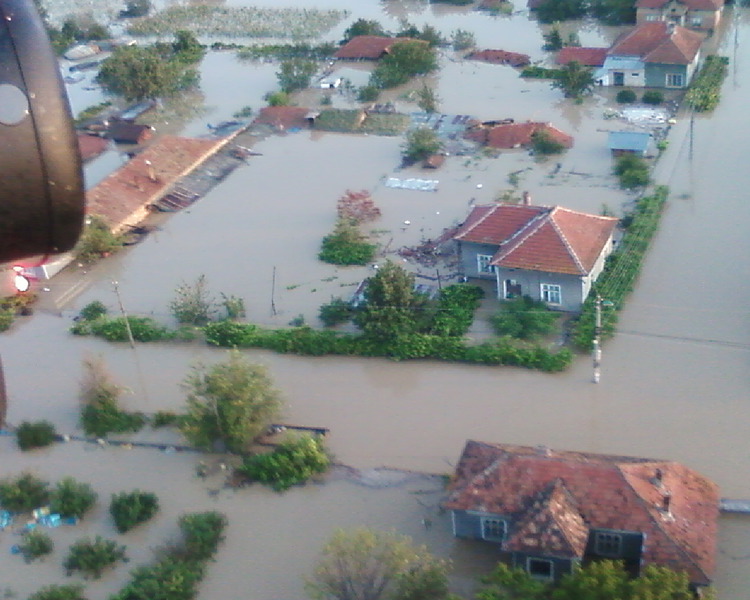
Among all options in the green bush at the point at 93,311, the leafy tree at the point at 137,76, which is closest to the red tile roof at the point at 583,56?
the leafy tree at the point at 137,76

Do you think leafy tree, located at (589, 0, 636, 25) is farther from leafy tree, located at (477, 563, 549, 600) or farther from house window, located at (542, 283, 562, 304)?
leafy tree, located at (477, 563, 549, 600)

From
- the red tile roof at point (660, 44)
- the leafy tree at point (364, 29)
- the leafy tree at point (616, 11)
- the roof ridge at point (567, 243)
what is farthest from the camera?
the leafy tree at point (364, 29)

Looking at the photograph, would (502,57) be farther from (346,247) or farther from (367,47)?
(346,247)

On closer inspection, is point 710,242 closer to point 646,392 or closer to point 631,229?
point 631,229

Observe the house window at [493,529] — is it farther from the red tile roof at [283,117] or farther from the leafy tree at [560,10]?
the leafy tree at [560,10]

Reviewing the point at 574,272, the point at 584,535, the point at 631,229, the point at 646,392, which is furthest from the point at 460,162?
the point at 584,535

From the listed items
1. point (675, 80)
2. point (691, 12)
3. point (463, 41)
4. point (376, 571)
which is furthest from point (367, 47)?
point (376, 571)
